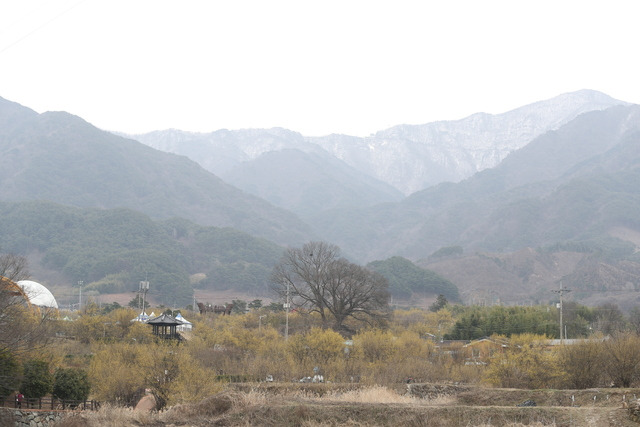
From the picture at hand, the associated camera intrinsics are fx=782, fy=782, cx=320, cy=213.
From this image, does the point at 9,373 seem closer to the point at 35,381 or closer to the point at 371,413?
the point at 35,381

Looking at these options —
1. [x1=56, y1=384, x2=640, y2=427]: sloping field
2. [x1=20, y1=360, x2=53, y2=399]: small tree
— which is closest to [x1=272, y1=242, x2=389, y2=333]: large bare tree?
[x1=20, y1=360, x2=53, y2=399]: small tree

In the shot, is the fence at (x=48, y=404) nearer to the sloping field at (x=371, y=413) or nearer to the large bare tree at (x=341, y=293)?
the sloping field at (x=371, y=413)

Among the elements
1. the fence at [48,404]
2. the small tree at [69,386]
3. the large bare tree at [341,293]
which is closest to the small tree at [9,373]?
the fence at [48,404]

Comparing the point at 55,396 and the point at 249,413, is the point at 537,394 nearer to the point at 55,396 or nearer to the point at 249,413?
the point at 249,413

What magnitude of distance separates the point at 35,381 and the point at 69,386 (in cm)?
271

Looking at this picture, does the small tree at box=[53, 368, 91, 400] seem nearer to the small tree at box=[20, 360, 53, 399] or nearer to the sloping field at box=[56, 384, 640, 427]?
the small tree at box=[20, 360, 53, 399]

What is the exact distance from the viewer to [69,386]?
135ft

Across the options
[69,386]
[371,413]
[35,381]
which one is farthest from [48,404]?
[371,413]

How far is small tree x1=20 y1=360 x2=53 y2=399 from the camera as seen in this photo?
126ft

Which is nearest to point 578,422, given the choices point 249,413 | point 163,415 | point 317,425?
point 317,425

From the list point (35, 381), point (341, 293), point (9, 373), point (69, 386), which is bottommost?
point (69, 386)

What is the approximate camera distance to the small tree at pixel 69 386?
40.7m

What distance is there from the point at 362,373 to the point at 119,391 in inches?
787

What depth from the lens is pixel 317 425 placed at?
97.4 ft
